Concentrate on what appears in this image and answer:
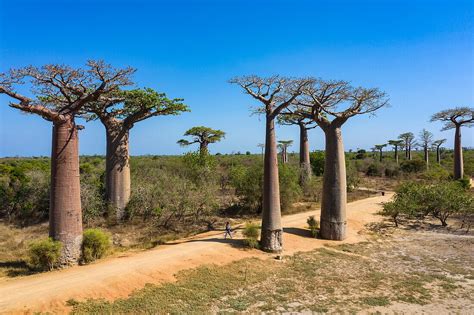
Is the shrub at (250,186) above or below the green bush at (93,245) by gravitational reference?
above

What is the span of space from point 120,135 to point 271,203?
20.6 ft

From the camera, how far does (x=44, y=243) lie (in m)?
6.55

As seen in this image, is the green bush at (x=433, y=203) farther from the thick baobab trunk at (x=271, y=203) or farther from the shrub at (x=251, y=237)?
the shrub at (x=251, y=237)

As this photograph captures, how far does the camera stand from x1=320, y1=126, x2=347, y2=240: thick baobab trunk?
9.99 m

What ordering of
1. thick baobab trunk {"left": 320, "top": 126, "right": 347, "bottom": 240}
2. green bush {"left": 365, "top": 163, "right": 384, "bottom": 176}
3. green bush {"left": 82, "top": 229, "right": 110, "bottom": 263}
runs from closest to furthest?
green bush {"left": 82, "top": 229, "right": 110, "bottom": 263} < thick baobab trunk {"left": 320, "top": 126, "right": 347, "bottom": 240} < green bush {"left": 365, "top": 163, "right": 384, "bottom": 176}

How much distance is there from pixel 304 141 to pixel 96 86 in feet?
45.2

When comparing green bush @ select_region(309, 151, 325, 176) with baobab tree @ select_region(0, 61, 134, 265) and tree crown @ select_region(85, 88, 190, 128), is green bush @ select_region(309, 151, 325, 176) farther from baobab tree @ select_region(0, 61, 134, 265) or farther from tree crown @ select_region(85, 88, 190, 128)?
baobab tree @ select_region(0, 61, 134, 265)

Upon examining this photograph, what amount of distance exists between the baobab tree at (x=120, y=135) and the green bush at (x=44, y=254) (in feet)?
14.1

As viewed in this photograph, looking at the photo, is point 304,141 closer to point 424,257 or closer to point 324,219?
point 324,219

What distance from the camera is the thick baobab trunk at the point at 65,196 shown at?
22.8 feet

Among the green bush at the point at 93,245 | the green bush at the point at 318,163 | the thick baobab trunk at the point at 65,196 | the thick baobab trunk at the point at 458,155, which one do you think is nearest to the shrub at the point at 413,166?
the thick baobab trunk at the point at 458,155

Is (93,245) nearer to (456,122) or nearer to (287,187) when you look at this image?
(287,187)

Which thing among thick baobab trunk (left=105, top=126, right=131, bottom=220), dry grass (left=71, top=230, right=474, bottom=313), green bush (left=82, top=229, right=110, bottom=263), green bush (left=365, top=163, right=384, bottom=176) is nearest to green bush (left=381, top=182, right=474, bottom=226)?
dry grass (left=71, top=230, right=474, bottom=313)

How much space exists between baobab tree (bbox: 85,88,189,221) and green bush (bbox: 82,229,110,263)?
3.71 m
